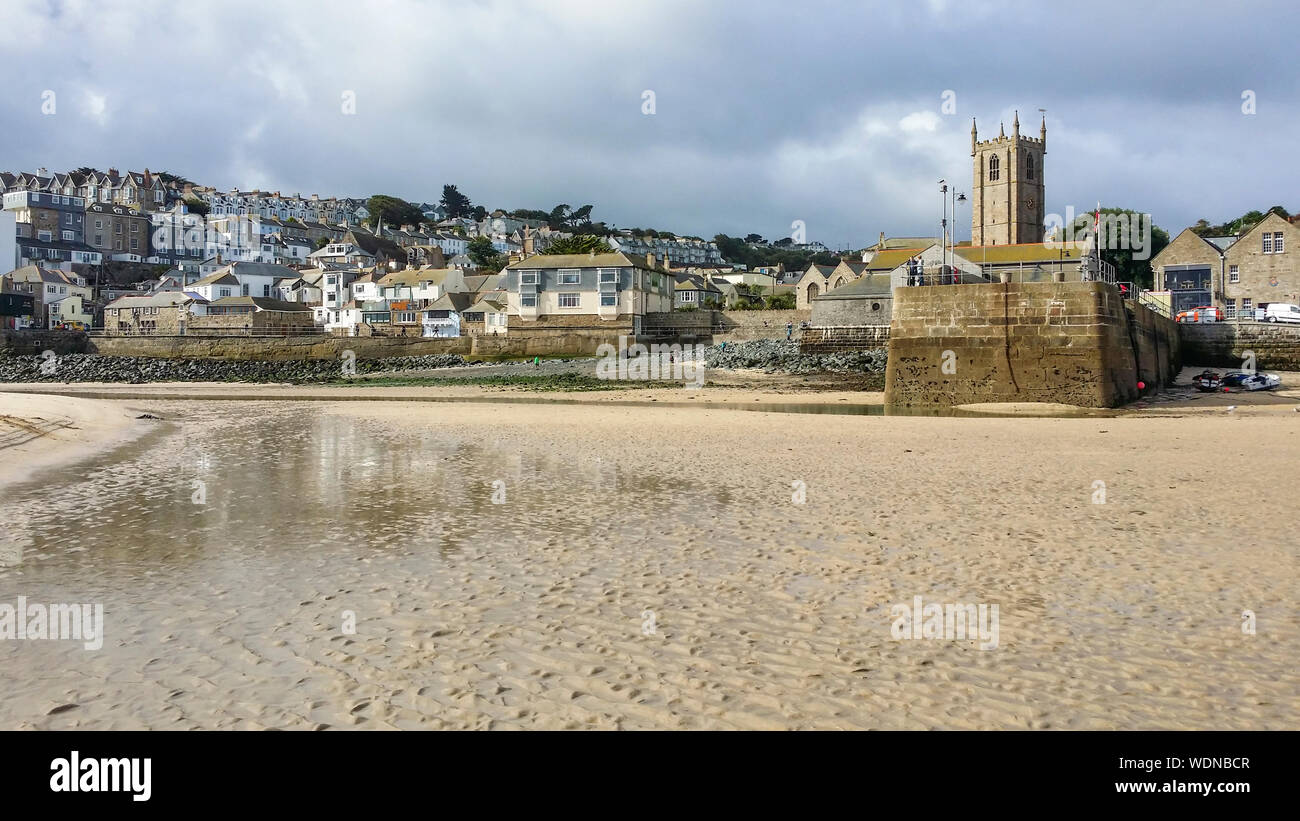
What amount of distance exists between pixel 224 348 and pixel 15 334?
16224 millimetres

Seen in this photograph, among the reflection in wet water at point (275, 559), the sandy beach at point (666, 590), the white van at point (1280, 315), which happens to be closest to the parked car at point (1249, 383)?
the white van at point (1280, 315)

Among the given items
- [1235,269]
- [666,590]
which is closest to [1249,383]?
[666,590]

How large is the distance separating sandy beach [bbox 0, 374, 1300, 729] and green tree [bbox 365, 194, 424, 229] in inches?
6277

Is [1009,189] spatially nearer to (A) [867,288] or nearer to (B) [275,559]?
(A) [867,288]

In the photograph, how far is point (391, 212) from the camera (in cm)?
16338

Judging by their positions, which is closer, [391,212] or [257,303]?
[257,303]

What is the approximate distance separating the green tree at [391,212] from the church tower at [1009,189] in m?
114

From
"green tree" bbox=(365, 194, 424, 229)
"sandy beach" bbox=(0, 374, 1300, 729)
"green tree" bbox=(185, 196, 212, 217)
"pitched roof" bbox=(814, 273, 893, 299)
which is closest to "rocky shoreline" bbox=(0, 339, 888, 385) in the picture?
"pitched roof" bbox=(814, 273, 893, 299)

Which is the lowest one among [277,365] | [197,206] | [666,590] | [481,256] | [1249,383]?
[666,590]

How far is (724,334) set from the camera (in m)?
54.8

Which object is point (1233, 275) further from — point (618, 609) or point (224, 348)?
point (224, 348)

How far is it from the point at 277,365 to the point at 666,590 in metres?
51.3

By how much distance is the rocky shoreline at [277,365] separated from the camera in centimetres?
3841

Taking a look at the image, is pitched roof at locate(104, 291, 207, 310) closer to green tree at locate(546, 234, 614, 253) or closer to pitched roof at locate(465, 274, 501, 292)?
pitched roof at locate(465, 274, 501, 292)
